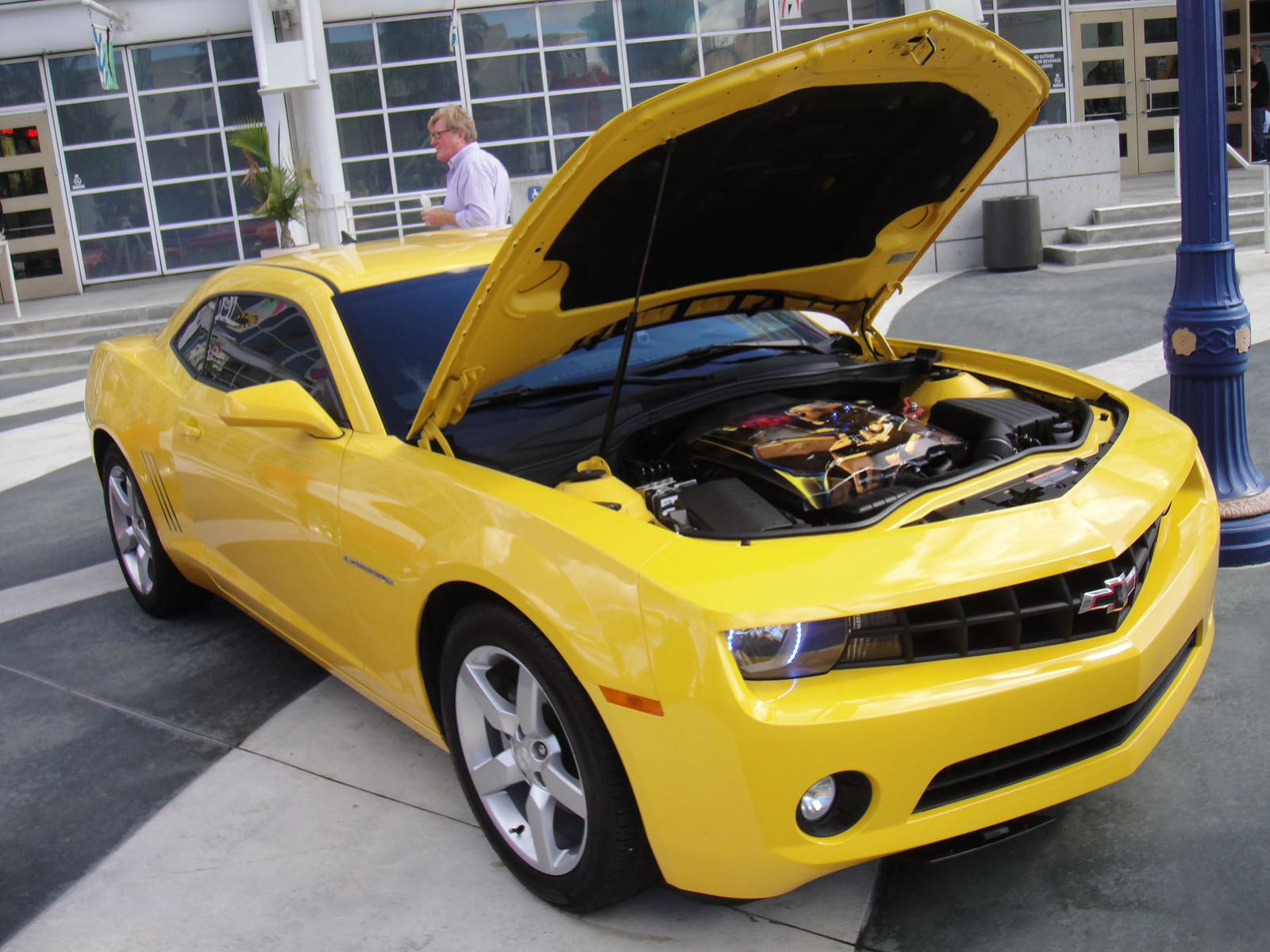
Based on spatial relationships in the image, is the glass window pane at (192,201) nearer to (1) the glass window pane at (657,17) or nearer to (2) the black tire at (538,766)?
(1) the glass window pane at (657,17)

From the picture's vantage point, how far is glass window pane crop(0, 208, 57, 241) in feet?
52.4

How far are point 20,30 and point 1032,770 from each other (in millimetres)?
17101

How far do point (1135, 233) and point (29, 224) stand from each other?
13981mm

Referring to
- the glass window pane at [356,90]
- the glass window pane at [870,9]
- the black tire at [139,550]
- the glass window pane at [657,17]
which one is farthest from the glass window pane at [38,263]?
the black tire at [139,550]

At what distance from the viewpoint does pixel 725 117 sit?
2.65m

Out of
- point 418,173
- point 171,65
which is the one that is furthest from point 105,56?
point 418,173

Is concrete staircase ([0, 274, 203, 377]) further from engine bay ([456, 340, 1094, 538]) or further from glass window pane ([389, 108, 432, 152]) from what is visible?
engine bay ([456, 340, 1094, 538])

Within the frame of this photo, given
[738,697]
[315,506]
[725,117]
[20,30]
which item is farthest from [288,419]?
[20,30]

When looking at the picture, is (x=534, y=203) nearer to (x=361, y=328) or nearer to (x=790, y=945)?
(x=361, y=328)

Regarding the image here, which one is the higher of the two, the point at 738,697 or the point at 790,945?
the point at 738,697

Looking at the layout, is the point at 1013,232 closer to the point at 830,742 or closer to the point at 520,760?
the point at 520,760

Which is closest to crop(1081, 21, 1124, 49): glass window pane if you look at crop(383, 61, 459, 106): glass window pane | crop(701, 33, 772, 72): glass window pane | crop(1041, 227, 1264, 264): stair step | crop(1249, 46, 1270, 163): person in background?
crop(1249, 46, 1270, 163): person in background

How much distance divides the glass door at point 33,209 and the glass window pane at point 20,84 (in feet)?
0.69

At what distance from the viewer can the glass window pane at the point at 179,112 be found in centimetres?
1603
